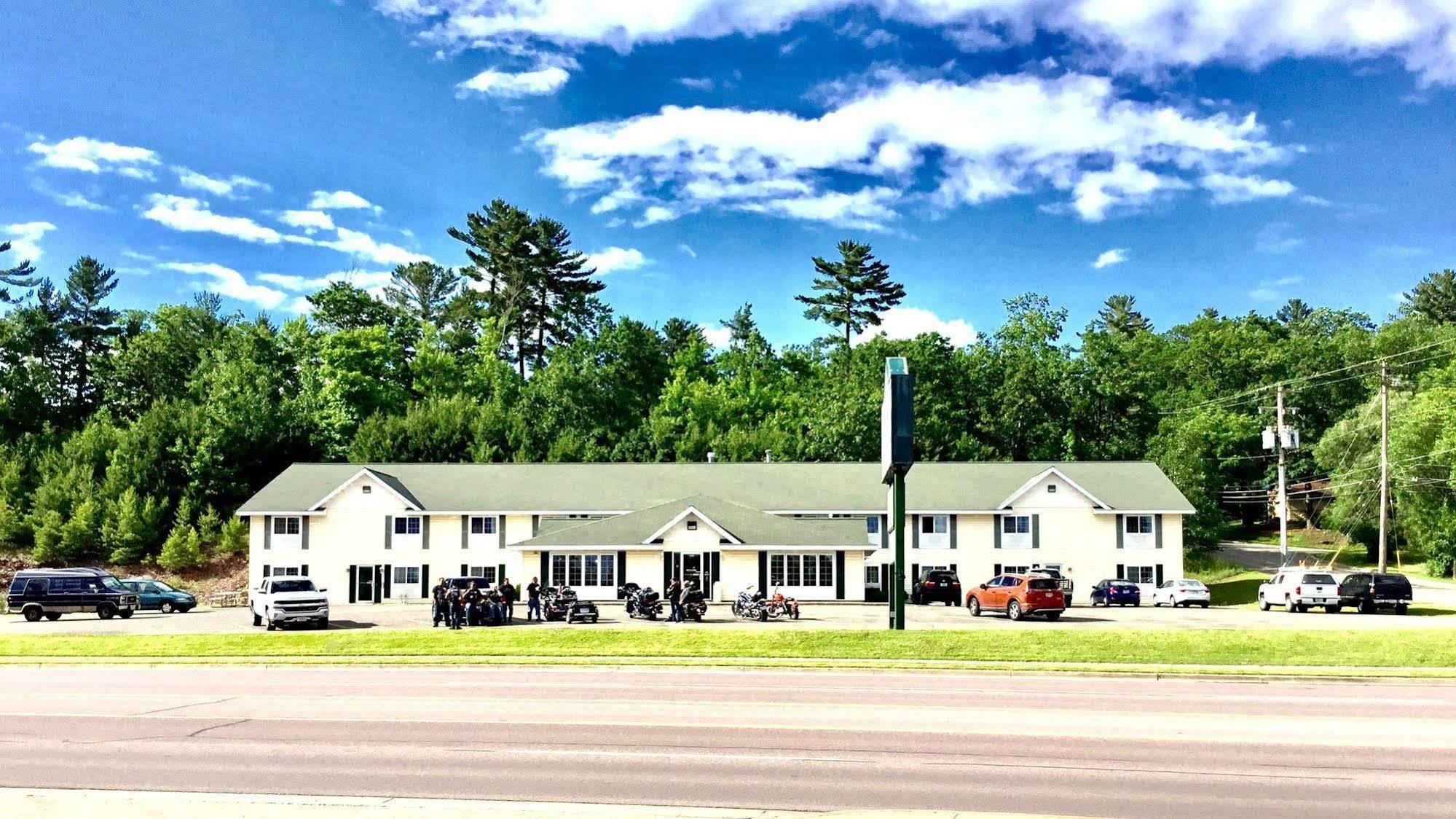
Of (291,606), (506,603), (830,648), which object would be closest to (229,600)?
(291,606)

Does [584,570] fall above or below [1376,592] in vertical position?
above

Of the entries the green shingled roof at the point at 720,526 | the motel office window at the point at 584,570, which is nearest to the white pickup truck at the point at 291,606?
the green shingled roof at the point at 720,526

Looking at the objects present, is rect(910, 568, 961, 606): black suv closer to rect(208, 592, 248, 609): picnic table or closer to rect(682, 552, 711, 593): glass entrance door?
rect(682, 552, 711, 593): glass entrance door

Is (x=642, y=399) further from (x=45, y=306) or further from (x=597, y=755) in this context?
(x=597, y=755)

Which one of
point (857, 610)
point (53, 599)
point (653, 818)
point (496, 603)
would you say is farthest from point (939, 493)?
point (653, 818)

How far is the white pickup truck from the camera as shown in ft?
121

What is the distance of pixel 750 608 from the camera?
132 feet

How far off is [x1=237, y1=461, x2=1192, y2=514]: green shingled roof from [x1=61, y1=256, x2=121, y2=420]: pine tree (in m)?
51.7

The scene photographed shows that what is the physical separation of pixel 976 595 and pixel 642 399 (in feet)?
195

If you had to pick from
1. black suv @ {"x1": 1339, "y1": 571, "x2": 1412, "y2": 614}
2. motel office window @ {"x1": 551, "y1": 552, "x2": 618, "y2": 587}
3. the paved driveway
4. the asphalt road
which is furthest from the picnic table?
black suv @ {"x1": 1339, "y1": 571, "x2": 1412, "y2": 614}

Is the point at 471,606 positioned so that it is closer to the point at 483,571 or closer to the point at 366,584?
the point at 483,571

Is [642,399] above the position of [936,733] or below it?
above

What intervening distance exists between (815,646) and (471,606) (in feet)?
46.8

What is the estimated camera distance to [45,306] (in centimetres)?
10069
